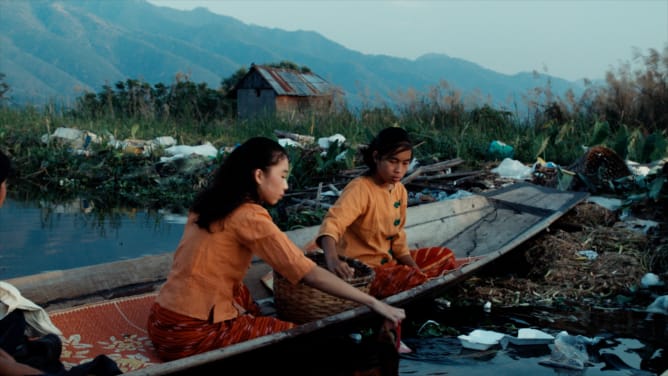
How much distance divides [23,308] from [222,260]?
29.9 inches

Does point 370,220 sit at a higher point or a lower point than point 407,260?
higher

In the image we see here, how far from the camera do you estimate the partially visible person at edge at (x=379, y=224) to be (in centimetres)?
343

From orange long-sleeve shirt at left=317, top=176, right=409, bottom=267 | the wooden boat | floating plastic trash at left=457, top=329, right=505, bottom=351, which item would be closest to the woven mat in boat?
the wooden boat

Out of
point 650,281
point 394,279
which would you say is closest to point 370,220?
point 394,279

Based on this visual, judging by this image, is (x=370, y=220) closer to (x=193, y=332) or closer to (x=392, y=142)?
(x=392, y=142)

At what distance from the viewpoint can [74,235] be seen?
6992 millimetres

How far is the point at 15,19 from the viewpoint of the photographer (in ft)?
443

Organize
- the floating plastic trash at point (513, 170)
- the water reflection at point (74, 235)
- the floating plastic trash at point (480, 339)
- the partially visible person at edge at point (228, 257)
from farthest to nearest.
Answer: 1. the floating plastic trash at point (513, 170)
2. the water reflection at point (74, 235)
3. the floating plastic trash at point (480, 339)
4. the partially visible person at edge at point (228, 257)

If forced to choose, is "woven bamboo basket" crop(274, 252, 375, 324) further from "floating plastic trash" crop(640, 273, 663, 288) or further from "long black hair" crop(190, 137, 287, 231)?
"floating plastic trash" crop(640, 273, 663, 288)

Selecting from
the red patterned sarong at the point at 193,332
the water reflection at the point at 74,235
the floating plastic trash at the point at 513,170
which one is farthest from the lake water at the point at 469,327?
the floating plastic trash at the point at 513,170

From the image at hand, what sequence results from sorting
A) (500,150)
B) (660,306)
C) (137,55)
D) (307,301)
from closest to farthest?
(307,301) → (660,306) → (500,150) → (137,55)

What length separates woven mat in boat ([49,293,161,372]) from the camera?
286cm

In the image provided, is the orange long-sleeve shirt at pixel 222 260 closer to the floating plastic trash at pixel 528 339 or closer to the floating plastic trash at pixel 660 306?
the floating plastic trash at pixel 528 339

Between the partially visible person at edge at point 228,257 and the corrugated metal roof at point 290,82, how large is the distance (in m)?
18.3
